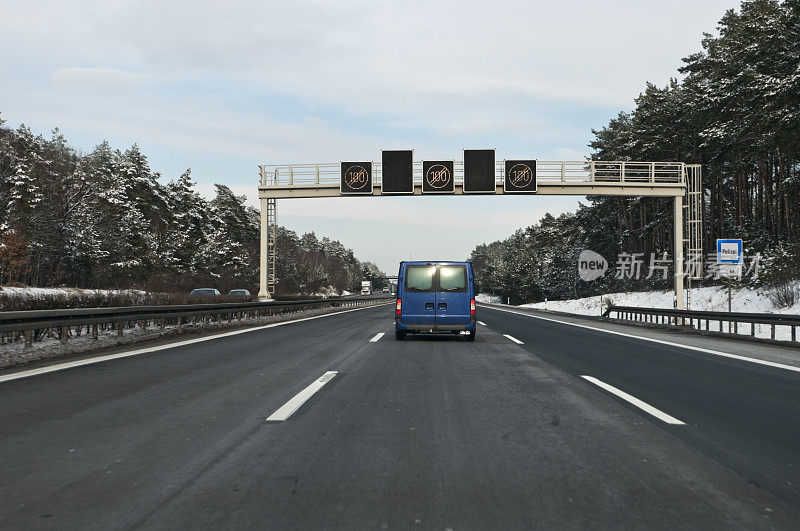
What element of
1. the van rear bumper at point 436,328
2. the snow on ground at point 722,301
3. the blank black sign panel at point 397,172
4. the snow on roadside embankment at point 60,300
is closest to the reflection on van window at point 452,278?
the van rear bumper at point 436,328

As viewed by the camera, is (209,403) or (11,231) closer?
(209,403)

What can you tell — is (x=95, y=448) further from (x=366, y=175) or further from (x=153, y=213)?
(x=153, y=213)

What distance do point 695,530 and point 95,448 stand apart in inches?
162

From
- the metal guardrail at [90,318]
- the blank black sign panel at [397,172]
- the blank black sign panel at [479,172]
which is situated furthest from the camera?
the blank black sign panel at [397,172]

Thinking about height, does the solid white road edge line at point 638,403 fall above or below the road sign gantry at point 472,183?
below

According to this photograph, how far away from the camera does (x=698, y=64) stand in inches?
1629

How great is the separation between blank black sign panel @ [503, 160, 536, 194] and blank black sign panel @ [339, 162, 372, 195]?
6629 mm

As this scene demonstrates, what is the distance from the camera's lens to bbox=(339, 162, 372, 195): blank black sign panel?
2844 cm

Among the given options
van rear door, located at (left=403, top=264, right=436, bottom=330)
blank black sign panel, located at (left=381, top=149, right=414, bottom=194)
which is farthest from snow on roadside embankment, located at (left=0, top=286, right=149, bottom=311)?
blank black sign panel, located at (left=381, top=149, right=414, bottom=194)

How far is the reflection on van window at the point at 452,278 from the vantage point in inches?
563

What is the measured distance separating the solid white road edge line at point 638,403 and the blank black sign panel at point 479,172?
20.5m

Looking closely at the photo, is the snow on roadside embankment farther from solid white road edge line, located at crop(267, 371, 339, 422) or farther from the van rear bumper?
solid white road edge line, located at crop(267, 371, 339, 422)

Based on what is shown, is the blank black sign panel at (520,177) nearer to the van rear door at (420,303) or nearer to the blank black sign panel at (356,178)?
the blank black sign panel at (356,178)

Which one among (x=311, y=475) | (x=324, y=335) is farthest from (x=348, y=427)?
(x=324, y=335)
